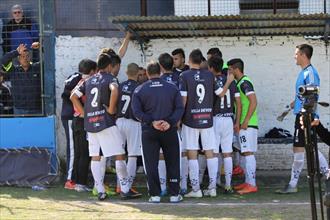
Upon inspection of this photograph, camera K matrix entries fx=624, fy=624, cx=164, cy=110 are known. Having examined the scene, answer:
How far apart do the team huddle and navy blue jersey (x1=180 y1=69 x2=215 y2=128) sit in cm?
1

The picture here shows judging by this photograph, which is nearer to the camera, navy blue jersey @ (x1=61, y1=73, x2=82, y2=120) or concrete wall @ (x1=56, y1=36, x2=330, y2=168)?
navy blue jersey @ (x1=61, y1=73, x2=82, y2=120)

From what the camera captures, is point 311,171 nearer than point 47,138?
Yes

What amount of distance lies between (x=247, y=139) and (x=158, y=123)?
66.2 inches

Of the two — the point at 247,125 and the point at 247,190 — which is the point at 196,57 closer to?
the point at 247,125

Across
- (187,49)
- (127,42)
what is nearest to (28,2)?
(127,42)

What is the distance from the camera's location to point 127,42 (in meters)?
10.6

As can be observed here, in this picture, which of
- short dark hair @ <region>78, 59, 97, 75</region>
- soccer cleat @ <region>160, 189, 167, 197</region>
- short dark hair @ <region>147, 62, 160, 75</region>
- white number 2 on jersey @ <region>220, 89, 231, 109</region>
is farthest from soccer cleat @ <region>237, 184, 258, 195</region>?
short dark hair @ <region>78, 59, 97, 75</region>

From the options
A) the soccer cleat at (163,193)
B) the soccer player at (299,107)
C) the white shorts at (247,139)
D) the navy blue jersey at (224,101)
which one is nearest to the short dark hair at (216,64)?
A: the navy blue jersey at (224,101)

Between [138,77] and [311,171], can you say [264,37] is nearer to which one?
[138,77]

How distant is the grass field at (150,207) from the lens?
7.70 m

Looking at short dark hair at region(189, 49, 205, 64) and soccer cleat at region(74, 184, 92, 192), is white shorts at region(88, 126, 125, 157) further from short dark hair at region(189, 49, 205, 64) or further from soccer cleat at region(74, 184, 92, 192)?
short dark hair at region(189, 49, 205, 64)

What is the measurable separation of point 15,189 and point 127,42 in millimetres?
3062

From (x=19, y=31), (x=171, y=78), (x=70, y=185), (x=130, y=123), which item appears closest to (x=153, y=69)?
(x=171, y=78)

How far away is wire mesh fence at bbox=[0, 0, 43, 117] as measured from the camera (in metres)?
10.9
